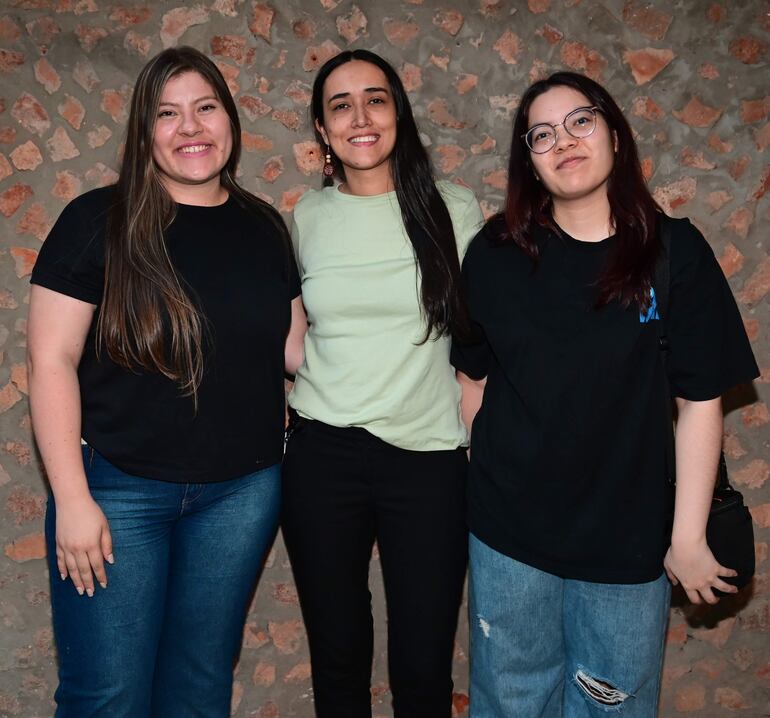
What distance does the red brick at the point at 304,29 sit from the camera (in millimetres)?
2377

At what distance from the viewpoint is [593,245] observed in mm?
1842

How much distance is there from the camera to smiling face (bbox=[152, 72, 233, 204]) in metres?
1.91

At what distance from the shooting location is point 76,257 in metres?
1.78

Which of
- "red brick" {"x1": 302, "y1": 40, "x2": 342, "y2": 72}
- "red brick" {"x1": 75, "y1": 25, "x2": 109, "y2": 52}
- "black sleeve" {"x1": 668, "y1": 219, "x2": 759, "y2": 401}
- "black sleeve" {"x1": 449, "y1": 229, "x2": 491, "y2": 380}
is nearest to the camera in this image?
"black sleeve" {"x1": 668, "y1": 219, "x2": 759, "y2": 401}

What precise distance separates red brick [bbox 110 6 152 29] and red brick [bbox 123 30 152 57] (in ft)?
0.09

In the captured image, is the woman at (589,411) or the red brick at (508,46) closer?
the woman at (589,411)

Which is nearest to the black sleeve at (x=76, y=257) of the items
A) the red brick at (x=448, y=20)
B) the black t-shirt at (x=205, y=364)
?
the black t-shirt at (x=205, y=364)

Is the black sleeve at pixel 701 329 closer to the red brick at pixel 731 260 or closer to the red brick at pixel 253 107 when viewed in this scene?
the red brick at pixel 731 260

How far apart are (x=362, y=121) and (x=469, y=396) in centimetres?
79

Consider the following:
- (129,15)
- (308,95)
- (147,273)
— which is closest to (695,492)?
(147,273)

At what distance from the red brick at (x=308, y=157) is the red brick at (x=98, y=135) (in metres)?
0.55

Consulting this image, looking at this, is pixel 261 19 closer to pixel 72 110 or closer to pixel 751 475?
pixel 72 110

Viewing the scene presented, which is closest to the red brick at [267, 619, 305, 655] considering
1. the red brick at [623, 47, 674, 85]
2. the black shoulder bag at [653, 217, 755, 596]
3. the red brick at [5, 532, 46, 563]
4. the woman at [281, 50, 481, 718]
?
the woman at [281, 50, 481, 718]

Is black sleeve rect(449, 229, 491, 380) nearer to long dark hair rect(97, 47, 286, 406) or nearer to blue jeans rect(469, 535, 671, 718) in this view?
blue jeans rect(469, 535, 671, 718)
